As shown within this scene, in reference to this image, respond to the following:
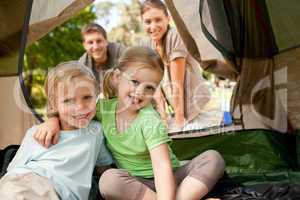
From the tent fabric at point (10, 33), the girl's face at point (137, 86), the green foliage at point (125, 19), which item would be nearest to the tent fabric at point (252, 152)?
the girl's face at point (137, 86)

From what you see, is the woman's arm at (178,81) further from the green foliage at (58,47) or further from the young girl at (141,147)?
the green foliage at (58,47)

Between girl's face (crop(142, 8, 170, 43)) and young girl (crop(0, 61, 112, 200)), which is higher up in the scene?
girl's face (crop(142, 8, 170, 43))

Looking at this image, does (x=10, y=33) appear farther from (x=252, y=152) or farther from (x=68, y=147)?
(x=252, y=152)

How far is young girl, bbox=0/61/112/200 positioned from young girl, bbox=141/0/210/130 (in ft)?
4.16

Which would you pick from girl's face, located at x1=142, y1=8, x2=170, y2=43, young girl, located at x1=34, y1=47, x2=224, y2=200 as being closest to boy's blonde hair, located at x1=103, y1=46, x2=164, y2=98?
young girl, located at x1=34, y1=47, x2=224, y2=200

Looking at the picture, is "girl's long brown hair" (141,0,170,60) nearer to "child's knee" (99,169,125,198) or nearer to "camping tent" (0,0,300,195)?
"camping tent" (0,0,300,195)

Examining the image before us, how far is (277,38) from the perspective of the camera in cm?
209

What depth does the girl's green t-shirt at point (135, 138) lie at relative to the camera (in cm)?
138

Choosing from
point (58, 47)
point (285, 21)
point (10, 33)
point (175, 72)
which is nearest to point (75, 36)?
point (58, 47)

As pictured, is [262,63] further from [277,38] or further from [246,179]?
[246,179]

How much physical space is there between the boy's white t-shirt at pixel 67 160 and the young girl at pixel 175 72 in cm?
127

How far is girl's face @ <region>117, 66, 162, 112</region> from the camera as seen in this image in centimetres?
141

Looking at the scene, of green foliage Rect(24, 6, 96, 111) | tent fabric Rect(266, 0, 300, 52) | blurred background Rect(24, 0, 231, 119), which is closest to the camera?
tent fabric Rect(266, 0, 300, 52)

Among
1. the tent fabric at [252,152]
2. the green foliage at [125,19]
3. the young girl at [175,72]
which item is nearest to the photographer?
the tent fabric at [252,152]
